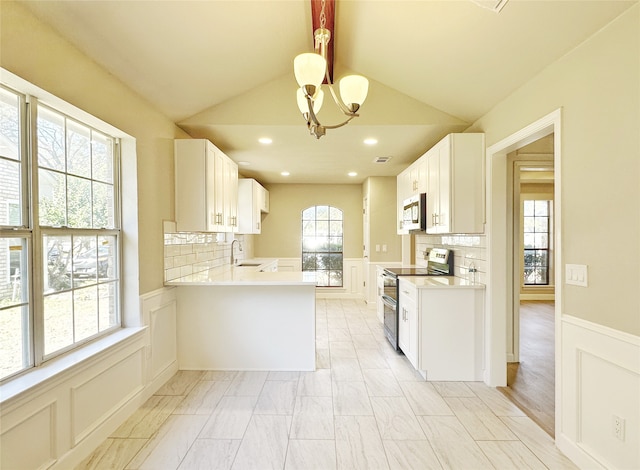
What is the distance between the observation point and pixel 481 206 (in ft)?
9.23

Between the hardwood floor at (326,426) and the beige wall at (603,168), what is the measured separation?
1.03 m

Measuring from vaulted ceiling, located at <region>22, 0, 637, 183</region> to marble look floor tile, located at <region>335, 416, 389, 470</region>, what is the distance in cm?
259

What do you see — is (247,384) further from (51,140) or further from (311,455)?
(51,140)

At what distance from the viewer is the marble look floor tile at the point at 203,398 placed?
2.35 metres

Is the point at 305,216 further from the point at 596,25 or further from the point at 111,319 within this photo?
the point at 596,25

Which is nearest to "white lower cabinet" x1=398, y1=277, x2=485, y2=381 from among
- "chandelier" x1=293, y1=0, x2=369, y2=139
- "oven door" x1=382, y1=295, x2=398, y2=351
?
"oven door" x1=382, y1=295, x2=398, y2=351

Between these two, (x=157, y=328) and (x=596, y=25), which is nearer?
(x=596, y=25)

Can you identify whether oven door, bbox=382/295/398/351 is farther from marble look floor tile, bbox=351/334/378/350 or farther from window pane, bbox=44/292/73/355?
window pane, bbox=44/292/73/355

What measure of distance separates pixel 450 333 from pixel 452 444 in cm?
104

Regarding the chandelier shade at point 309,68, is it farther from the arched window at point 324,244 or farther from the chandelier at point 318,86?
the arched window at point 324,244

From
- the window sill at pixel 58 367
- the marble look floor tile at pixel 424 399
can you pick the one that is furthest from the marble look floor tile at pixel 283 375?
the window sill at pixel 58 367

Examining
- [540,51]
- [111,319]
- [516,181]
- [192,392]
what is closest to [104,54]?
[111,319]

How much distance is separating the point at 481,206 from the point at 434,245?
1.36 m

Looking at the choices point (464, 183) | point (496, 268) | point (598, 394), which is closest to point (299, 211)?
point (464, 183)
